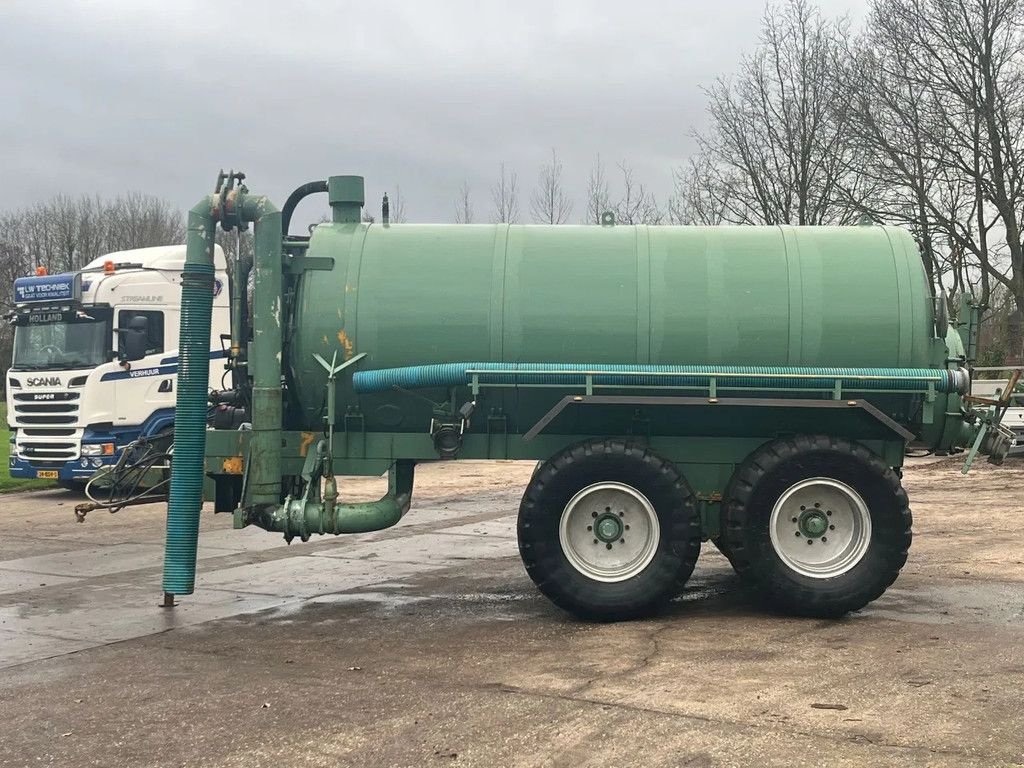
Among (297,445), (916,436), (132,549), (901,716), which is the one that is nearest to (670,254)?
(916,436)

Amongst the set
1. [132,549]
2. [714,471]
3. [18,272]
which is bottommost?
[132,549]

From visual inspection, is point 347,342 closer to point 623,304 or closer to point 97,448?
point 623,304

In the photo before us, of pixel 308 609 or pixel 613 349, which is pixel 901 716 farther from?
pixel 308 609

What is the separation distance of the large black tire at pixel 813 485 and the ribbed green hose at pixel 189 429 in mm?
4083

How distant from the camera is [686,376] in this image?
7988 mm

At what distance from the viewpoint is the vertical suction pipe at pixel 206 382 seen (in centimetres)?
827

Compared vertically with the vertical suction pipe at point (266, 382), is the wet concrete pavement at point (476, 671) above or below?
below

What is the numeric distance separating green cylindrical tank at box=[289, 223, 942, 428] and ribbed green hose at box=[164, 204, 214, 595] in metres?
0.74

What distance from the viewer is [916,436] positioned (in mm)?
8430

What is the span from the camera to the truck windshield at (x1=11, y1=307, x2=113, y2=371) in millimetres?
16531

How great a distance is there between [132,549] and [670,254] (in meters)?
7.52

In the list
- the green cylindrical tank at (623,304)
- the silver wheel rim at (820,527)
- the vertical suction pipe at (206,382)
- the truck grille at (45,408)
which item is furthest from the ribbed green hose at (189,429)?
the truck grille at (45,408)

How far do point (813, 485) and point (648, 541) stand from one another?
1301 mm

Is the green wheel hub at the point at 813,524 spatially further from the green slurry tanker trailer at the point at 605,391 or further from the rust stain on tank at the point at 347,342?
the rust stain on tank at the point at 347,342
